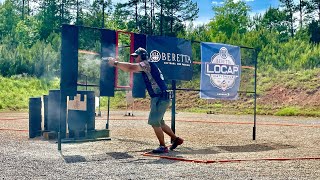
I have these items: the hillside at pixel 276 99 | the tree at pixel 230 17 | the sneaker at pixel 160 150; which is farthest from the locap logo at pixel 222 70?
the tree at pixel 230 17

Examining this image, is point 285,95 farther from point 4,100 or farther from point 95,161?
point 95,161

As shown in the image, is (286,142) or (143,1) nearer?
(286,142)

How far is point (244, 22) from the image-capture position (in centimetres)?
7031

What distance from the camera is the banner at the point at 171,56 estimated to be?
10195mm

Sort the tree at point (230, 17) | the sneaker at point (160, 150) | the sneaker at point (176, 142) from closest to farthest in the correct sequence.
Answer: the sneaker at point (160, 150) → the sneaker at point (176, 142) → the tree at point (230, 17)

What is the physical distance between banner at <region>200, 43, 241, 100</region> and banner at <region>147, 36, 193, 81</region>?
379mm

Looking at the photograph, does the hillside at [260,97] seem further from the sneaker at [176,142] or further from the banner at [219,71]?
the sneaker at [176,142]

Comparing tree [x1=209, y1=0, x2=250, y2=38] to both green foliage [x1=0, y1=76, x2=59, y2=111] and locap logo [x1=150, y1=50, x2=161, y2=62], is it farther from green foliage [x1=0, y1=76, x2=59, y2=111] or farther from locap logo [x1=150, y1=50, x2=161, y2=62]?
locap logo [x1=150, y1=50, x2=161, y2=62]

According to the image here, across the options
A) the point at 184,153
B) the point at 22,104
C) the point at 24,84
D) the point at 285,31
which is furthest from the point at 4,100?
the point at 285,31

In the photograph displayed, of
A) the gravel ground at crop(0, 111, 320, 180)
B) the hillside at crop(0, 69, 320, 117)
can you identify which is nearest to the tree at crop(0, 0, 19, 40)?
the hillside at crop(0, 69, 320, 117)

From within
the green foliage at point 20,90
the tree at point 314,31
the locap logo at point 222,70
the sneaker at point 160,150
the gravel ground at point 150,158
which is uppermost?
the tree at point 314,31

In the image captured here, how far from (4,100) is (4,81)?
18.5 ft

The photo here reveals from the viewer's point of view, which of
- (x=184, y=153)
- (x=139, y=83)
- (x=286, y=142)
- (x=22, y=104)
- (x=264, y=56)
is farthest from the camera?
(x=264, y=56)

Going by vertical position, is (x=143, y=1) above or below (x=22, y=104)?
above
